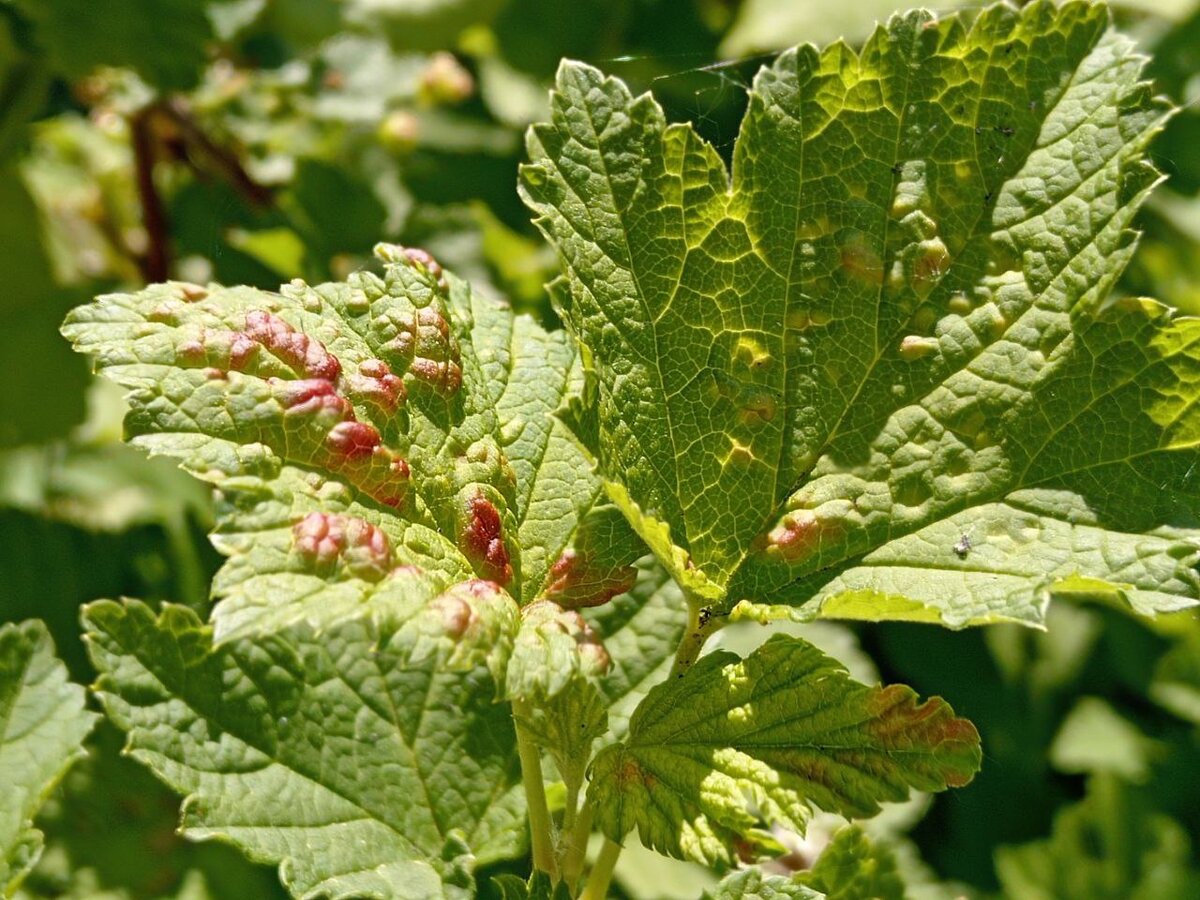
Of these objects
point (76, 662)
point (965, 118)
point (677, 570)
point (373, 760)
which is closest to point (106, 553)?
point (76, 662)

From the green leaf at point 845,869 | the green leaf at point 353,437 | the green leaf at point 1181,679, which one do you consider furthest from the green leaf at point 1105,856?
the green leaf at point 353,437

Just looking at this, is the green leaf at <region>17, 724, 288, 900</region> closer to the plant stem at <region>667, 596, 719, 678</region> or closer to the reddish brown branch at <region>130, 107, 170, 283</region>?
the plant stem at <region>667, 596, 719, 678</region>

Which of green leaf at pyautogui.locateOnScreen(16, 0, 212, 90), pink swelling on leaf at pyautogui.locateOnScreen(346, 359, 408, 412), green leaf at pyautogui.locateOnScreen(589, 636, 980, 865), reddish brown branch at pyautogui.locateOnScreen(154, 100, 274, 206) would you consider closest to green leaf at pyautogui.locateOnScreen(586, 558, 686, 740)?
green leaf at pyautogui.locateOnScreen(589, 636, 980, 865)

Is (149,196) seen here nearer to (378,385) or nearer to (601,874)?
(378,385)

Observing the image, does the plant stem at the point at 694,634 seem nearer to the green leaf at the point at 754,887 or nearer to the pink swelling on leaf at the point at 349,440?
the green leaf at the point at 754,887

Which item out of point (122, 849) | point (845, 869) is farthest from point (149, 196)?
point (845, 869)

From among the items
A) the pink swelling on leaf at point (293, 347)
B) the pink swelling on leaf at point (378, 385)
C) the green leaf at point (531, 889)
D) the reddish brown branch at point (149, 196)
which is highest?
the reddish brown branch at point (149, 196)
